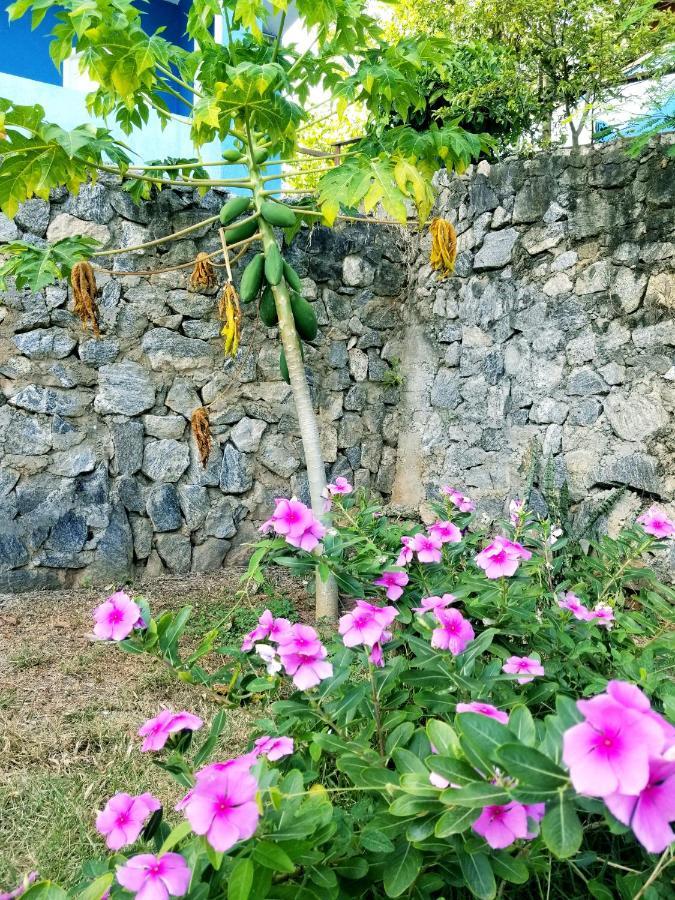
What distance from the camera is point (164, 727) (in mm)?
771

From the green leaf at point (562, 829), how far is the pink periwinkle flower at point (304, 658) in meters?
0.40

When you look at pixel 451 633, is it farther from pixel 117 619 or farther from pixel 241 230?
pixel 241 230

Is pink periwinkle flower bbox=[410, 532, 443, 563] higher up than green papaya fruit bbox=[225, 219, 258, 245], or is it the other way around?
green papaya fruit bbox=[225, 219, 258, 245]

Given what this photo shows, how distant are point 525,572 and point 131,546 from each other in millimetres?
2433

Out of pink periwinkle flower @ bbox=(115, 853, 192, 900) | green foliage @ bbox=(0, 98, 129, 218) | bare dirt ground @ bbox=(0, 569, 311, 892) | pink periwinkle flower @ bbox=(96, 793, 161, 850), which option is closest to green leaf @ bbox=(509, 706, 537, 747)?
pink periwinkle flower @ bbox=(115, 853, 192, 900)

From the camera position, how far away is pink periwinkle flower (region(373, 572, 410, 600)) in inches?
48.3

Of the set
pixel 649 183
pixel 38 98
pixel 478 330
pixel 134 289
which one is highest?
pixel 38 98

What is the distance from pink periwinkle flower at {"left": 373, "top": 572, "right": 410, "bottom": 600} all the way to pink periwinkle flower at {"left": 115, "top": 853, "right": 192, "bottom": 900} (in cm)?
67

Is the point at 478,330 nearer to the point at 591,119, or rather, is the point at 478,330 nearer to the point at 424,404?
the point at 424,404

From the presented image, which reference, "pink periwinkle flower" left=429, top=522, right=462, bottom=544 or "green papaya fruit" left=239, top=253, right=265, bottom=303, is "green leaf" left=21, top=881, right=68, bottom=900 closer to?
"pink periwinkle flower" left=429, top=522, right=462, bottom=544

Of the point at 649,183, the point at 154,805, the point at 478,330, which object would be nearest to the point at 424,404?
the point at 478,330

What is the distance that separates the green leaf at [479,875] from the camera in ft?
2.11

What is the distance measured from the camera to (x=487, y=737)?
1.85 feet

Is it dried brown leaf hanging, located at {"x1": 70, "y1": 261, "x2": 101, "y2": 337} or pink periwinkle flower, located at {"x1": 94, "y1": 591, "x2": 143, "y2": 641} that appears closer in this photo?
pink periwinkle flower, located at {"x1": 94, "y1": 591, "x2": 143, "y2": 641}
